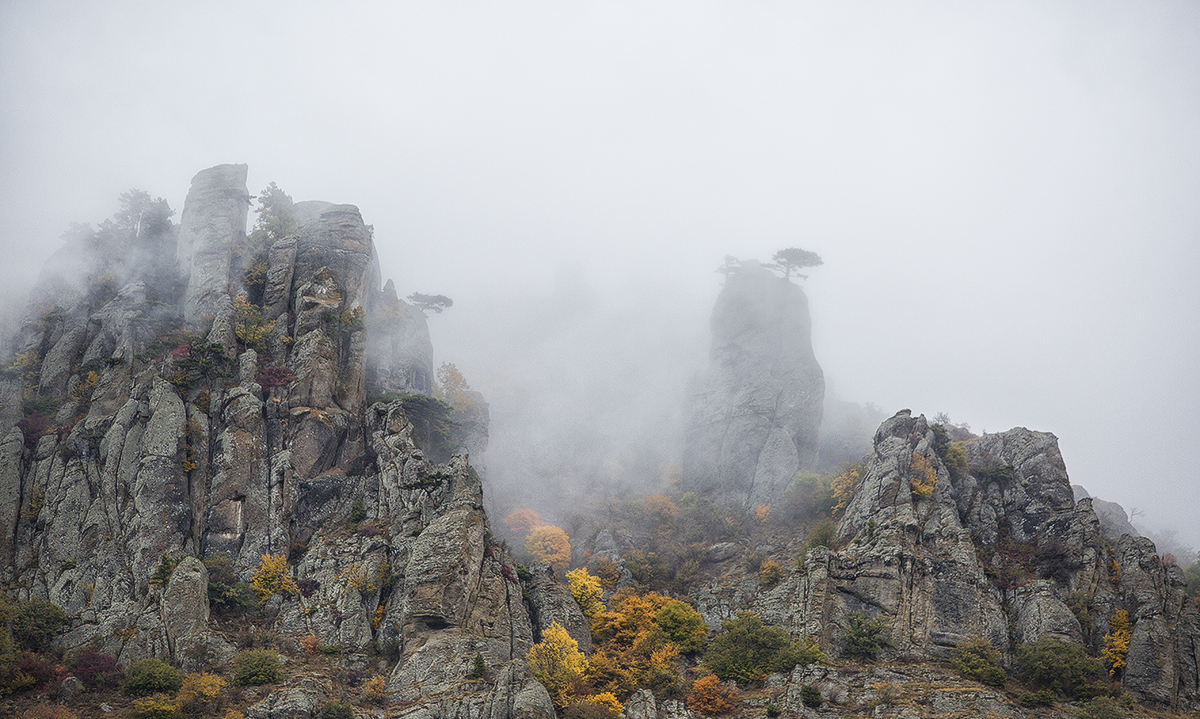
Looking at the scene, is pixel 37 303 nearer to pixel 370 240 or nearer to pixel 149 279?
pixel 149 279

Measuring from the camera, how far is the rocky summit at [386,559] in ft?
177

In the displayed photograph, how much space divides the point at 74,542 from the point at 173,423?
38.2 feet

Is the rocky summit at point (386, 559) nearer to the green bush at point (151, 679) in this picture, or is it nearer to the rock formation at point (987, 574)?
the rock formation at point (987, 574)

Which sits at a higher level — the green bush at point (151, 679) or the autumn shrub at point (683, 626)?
the autumn shrub at point (683, 626)

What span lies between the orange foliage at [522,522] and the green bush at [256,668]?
42.7 m

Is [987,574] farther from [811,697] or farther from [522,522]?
[522,522]

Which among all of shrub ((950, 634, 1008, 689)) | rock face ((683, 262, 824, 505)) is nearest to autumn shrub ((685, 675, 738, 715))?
shrub ((950, 634, 1008, 689))

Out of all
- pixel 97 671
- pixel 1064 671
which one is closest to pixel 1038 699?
pixel 1064 671

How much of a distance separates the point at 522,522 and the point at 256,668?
151 feet

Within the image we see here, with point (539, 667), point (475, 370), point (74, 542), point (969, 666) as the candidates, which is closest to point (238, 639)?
point (74, 542)

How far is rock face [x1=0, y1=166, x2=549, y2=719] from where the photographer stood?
54000mm

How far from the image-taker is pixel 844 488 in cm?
8375

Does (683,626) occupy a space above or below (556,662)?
above

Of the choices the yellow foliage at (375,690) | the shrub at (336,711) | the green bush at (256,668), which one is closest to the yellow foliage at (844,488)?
the yellow foliage at (375,690)
